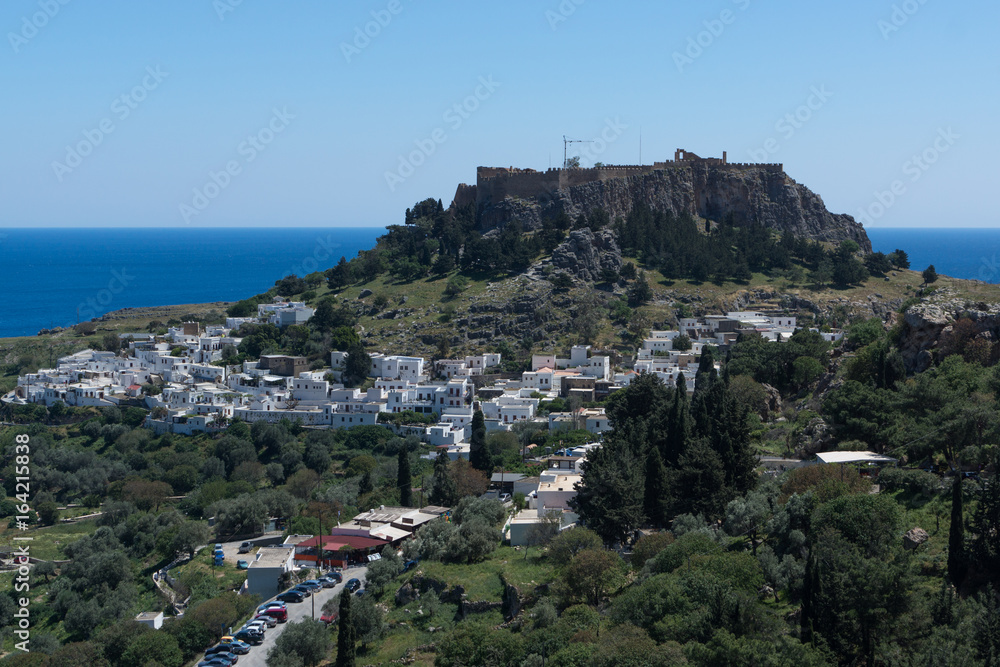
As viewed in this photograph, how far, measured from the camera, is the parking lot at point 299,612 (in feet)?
81.7

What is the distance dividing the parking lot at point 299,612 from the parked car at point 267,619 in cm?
14

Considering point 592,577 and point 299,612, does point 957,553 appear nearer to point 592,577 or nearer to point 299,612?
point 592,577

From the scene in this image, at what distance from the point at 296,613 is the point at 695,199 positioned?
190 ft

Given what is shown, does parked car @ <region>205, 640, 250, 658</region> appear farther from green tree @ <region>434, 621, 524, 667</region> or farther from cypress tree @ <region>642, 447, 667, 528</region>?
cypress tree @ <region>642, 447, 667, 528</region>

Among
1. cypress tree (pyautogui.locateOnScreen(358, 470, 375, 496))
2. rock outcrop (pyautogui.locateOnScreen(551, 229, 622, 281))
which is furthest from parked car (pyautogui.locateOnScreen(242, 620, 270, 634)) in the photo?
rock outcrop (pyautogui.locateOnScreen(551, 229, 622, 281))

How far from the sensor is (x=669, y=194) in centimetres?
7688

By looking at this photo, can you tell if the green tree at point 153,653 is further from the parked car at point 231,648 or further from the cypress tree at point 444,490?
the cypress tree at point 444,490

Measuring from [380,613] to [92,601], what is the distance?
1152cm

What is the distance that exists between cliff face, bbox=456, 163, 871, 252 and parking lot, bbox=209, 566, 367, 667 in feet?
148

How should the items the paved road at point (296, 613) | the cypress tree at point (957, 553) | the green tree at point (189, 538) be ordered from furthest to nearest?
the green tree at point (189, 538) → the paved road at point (296, 613) → the cypress tree at point (957, 553)

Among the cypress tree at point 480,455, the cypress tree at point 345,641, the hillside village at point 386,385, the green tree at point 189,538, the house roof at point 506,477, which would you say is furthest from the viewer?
the hillside village at point 386,385

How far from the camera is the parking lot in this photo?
81.7 ft

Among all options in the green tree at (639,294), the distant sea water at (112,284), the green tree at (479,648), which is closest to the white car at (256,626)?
the green tree at (479,648)

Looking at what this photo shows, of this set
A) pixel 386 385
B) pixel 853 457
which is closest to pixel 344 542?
pixel 853 457
